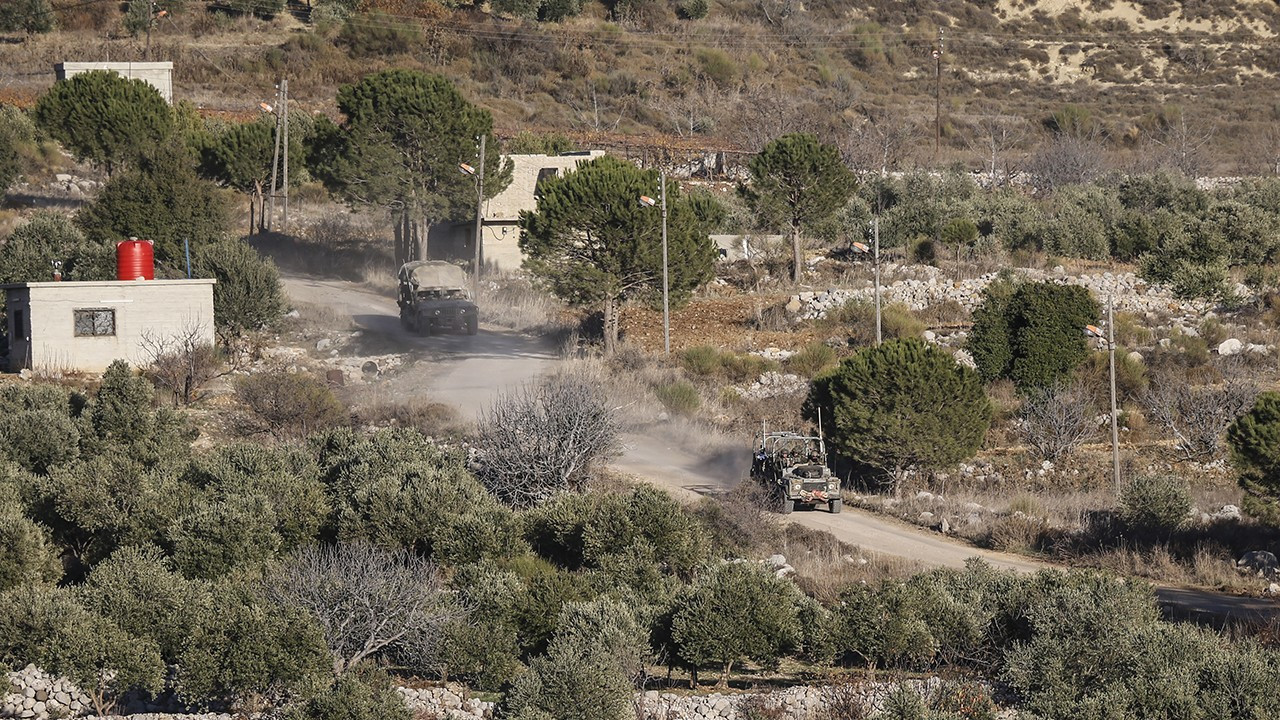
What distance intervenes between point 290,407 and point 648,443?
8107mm

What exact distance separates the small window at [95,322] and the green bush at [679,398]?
45.8 ft

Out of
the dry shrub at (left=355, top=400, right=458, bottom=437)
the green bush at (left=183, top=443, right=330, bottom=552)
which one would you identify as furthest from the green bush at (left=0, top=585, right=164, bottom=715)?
the dry shrub at (left=355, top=400, right=458, bottom=437)

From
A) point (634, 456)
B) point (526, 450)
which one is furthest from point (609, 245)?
point (526, 450)

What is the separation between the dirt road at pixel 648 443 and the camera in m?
25.8

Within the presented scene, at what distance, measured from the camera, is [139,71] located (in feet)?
216

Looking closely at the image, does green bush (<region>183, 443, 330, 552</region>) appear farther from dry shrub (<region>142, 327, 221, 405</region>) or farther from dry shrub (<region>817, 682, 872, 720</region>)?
dry shrub (<region>817, 682, 872, 720</region>)

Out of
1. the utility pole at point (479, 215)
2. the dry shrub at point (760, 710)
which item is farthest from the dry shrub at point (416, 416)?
the dry shrub at point (760, 710)

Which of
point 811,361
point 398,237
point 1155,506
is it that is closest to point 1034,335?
point 811,361

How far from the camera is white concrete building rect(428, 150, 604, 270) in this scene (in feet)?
183

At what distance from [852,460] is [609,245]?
1274cm

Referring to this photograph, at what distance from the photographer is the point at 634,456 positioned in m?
33.8

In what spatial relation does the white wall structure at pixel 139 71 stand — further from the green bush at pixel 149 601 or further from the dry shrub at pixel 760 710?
the dry shrub at pixel 760 710

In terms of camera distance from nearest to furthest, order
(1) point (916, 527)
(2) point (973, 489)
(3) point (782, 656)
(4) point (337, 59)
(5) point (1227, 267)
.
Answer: (3) point (782, 656) < (1) point (916, 527) < (2) point (973, 489) < (5) point (1227, 267) < (4) point (337, 59)

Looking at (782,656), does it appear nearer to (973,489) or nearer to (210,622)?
(210,622)
